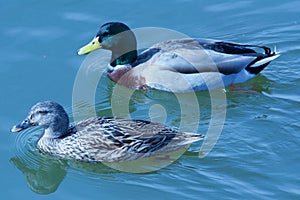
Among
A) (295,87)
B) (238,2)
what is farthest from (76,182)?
(238,2)

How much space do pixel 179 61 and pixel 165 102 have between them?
0.67 meters

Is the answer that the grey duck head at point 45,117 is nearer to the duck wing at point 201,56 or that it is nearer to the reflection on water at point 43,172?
the reflection on water at point 43,172

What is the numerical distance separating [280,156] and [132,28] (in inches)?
152

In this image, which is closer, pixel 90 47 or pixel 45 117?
pixel 45 117

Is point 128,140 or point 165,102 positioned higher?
point 165,102

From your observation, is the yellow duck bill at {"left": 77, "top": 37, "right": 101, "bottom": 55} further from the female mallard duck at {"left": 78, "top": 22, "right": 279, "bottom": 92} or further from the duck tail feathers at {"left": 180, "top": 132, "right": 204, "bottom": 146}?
the duck tail feathers at {"left": 180, "top": 132, "right": 204, "bottom": 146}

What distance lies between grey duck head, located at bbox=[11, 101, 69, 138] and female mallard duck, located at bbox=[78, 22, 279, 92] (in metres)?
2.04

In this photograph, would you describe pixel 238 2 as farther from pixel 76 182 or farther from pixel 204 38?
pixel 76 182

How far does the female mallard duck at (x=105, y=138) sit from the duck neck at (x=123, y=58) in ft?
7.45

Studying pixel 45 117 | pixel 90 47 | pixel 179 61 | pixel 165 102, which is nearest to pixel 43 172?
pixel 45 117

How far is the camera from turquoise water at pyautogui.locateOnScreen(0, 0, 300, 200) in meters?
8.69

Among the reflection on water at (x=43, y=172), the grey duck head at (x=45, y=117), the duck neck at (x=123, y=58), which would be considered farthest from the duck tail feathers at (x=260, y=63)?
the reflection on water at (x=43, y=172)

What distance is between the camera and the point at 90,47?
11.2m

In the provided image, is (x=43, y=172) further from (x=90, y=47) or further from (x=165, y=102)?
(x=90, y=47)
